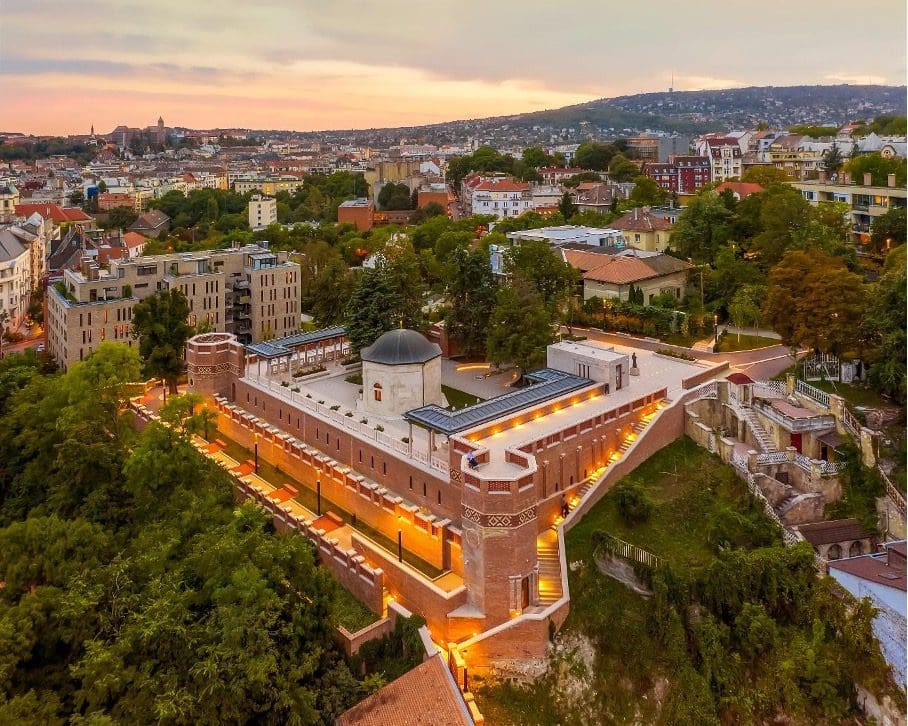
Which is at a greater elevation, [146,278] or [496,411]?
[146,278]

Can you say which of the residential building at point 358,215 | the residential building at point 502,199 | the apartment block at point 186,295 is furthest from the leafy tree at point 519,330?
the residential building at point 358,215

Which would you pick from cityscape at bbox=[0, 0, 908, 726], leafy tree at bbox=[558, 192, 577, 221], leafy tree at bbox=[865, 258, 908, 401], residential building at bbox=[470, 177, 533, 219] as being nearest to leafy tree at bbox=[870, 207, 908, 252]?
cityscape at bbox=[0, 0, 908, 726]

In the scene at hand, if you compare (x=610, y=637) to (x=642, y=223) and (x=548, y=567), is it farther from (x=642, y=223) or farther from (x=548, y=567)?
(x=642, y=223)

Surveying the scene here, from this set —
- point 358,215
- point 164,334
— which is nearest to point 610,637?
point 164,334

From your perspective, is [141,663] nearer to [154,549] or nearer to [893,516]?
[154,549]

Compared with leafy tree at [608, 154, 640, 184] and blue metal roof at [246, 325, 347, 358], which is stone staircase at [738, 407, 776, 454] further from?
leafy tree at [608, 154, 640, 184]

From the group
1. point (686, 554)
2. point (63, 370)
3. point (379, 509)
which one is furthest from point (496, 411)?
point (63, 370)
